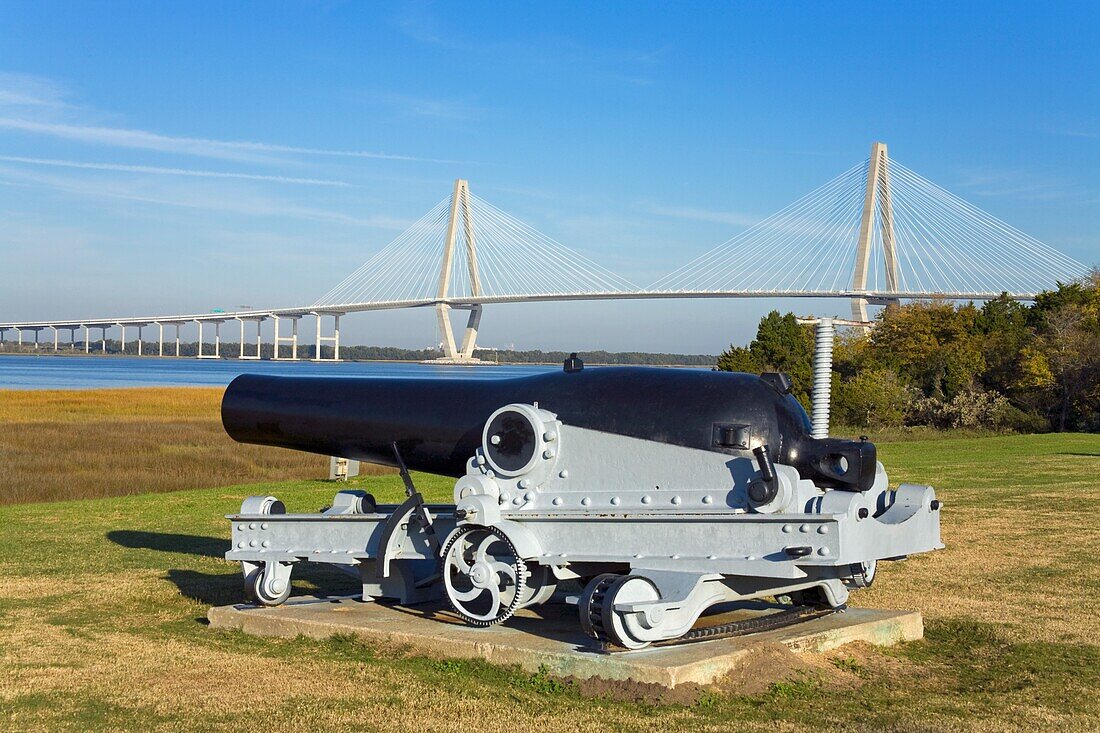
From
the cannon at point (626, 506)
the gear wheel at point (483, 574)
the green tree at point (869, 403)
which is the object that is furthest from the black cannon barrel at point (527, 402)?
the green tree at point (869, 403)

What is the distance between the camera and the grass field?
4.73 m

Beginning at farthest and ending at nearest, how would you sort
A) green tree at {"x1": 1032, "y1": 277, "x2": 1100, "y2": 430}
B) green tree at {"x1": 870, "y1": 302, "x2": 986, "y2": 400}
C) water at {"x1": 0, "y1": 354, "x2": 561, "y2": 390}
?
water at {"x1": 0, "y1": 354, "x2": 561, "y2": 390}
green tree at {"x1": 870, "y1": 302, "x2": 986, "y2": 400}
green tree at {"x1": 1032, "y1": 277, "x2": 1100, "y2": 430}

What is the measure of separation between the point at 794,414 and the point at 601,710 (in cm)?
157

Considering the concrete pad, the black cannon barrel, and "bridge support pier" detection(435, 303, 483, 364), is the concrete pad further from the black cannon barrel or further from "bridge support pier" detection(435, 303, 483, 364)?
"bridge support pier" detection(435, 303, 483, 364)

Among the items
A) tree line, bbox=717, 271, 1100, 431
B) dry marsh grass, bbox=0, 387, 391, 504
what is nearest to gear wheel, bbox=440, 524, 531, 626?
dry marsh grass, bbox=0, 387, 391, 504

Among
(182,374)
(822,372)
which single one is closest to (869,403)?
(822,372)

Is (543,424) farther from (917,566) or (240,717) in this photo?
(917,566)

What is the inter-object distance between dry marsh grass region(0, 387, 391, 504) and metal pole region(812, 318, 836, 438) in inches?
471

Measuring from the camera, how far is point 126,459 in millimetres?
20734

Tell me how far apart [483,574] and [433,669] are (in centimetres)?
51

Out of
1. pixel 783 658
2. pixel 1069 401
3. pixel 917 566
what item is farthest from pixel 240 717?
pixel 1069 401

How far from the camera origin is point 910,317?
4003 cm

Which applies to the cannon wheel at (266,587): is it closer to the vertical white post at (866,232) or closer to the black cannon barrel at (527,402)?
the black cannon barrel at (527,402)

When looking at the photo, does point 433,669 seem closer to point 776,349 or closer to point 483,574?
point 483,574
